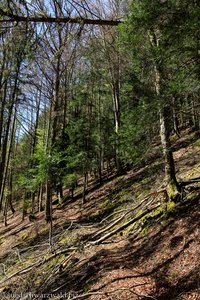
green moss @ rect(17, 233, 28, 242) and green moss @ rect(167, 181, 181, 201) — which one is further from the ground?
green moss @ rect(167, 181, 181, 201)

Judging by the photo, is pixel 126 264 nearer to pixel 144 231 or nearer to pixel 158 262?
pixel 158 262

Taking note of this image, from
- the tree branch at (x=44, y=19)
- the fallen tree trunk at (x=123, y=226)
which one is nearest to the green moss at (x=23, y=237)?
the fallen tree trunk at (x=123, y=226)

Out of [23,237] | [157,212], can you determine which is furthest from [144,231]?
[23,237]

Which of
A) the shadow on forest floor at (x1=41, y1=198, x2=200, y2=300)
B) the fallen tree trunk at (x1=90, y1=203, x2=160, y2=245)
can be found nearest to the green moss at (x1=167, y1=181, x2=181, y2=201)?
the shadow on forest floor at (x1=41, y1=198, x2=200, y2=300)

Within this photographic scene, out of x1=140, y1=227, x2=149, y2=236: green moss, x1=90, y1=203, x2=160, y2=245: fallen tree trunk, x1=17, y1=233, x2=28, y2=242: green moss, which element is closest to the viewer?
x1=140, y1=227, x2=149, y2=236: green moss

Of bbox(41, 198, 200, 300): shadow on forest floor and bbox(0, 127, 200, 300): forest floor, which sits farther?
bbox(0, 127, 200, 300): forest floor

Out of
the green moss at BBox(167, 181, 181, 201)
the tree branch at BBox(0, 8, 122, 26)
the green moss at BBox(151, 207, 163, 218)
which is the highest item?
the tree branch at BBox(0, 8, 122, 26)

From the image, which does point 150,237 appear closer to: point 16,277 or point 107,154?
point 16,277

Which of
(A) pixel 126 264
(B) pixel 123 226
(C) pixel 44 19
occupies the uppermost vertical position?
(C) pixel 44 19

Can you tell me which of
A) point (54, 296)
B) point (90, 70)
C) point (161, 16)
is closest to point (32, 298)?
point (54, 296)

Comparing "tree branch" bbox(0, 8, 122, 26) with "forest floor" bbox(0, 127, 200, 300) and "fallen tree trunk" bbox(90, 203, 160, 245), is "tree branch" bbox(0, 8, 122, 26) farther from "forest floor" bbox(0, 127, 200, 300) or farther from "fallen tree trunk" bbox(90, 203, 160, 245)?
"fallen tree trunk" bbox(90, 203, 160, 245)

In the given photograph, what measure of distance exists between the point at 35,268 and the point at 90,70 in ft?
42.5

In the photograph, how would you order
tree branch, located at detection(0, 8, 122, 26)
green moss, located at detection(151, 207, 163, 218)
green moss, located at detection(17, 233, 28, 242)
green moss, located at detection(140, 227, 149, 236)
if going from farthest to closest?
green moss, located at detection(17, 233, 28, 242), green moss, located at detection(151, 207, 163, 218), green moss, located at detection(140, 227, 149, 236), tree branch, located at detection(0, 8, 122, 26)

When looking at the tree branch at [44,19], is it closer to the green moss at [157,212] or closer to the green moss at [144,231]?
the green moss at [157,212]
